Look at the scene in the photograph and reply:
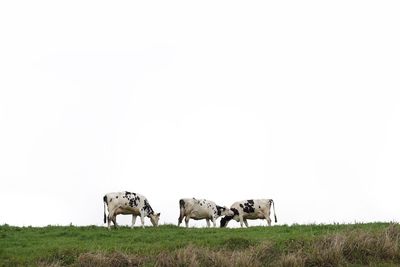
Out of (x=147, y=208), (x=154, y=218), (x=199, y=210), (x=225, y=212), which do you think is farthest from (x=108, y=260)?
(x=225, y=212)

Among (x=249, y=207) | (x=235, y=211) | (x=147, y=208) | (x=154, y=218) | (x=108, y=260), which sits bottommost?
(x=108, y=260)

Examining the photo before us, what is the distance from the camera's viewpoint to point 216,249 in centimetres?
2008

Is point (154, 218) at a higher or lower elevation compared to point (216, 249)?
higher

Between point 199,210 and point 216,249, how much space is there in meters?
13.4

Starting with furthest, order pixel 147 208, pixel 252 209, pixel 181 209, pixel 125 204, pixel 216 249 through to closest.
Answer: pixel 252 209 < pixel 181 209 < pixel 147 208 < pixel 125 204 < pixel 216 249

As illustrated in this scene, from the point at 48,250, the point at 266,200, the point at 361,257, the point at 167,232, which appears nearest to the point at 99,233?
the point at 167,232

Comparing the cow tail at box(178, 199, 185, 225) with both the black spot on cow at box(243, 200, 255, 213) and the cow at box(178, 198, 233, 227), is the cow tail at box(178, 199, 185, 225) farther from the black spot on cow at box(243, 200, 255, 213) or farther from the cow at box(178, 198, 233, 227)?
the black spot on cow at box(243, 200, 255, 213)

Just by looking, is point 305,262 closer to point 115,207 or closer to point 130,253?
point 130,253

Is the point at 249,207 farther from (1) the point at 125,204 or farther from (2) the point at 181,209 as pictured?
(1) the point at 125,204

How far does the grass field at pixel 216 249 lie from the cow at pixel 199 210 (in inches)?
385

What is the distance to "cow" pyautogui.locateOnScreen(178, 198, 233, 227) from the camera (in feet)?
108

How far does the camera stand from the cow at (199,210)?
32906 millimetres

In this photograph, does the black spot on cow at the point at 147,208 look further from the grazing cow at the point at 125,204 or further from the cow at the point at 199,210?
the cow at the point at 199,210

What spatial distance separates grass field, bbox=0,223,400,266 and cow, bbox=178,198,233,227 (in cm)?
978
